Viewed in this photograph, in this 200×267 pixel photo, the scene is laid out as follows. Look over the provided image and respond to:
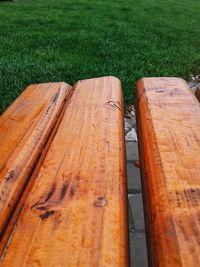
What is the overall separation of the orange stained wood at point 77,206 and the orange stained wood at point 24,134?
0.04 meters

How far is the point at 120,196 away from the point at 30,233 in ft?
0.73

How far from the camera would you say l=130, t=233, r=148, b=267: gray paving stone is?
1998 millimetres

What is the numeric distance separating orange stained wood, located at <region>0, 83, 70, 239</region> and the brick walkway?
34.6 inches

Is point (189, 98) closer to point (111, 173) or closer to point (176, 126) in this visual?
point (176, 126)

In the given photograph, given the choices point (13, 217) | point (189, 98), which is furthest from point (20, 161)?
point (189, 98)

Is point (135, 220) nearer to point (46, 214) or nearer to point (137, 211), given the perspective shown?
point (137, 211)

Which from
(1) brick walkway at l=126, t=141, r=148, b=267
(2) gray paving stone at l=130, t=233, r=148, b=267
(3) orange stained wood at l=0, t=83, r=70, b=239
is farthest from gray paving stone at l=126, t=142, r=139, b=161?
(3) orange stained wood at l=0, t=83, r=70, b=239

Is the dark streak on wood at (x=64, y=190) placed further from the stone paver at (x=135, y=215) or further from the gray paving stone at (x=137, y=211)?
the gray paving stone at (x=137, y=211)

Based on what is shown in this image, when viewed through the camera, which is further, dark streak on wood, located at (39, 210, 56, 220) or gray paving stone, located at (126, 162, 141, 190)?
gray paving stone, located at (126, 162, 141, 190)

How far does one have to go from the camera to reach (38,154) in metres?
1.14

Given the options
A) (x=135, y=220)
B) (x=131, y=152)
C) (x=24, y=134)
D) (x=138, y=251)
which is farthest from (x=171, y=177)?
(x=131, y=152)

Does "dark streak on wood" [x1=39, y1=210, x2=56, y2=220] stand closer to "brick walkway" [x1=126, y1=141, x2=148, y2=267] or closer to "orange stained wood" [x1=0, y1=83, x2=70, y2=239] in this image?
"orange stained wood" [x1=0, y1=83, x2=70, y2=239]

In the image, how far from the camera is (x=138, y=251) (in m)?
2.07

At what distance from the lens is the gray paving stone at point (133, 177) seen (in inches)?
104
